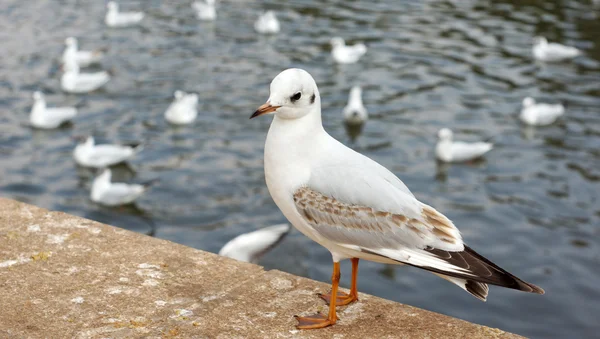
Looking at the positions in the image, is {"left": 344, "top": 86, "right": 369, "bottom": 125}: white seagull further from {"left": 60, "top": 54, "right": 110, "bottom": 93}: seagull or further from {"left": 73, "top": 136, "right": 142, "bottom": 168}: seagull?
{"left": 60, "top": 54, "right": 110, "bottom": 93}: seagull

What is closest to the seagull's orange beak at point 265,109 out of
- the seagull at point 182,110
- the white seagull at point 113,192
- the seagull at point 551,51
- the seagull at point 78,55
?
the white seagull at point 113,192

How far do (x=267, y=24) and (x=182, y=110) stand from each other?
4906mm

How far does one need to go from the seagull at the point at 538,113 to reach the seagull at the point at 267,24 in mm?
6082

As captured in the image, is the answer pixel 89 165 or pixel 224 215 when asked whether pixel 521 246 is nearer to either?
pixel 224 215

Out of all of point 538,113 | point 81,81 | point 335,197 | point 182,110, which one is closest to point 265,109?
point 335,197

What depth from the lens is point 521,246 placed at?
1124 centimetres

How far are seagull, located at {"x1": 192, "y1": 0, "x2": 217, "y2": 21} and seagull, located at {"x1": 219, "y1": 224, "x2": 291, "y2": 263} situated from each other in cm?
1046

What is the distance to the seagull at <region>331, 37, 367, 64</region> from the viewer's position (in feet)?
56.6

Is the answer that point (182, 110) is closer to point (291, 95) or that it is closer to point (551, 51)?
point (551, 51)

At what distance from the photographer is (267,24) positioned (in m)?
18.6

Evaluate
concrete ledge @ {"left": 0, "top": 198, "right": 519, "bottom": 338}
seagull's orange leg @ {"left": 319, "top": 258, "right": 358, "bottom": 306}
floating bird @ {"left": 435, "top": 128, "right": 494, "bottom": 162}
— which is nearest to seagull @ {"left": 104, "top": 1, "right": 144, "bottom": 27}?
floating bird @ {"left": 435, "top": 128, "right": 494, "bottom": 162}

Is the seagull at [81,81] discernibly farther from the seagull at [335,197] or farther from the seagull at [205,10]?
the seagull at [335,197]

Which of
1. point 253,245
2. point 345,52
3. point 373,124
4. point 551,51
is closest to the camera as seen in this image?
point 253,245

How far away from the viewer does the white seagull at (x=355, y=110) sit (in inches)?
577
